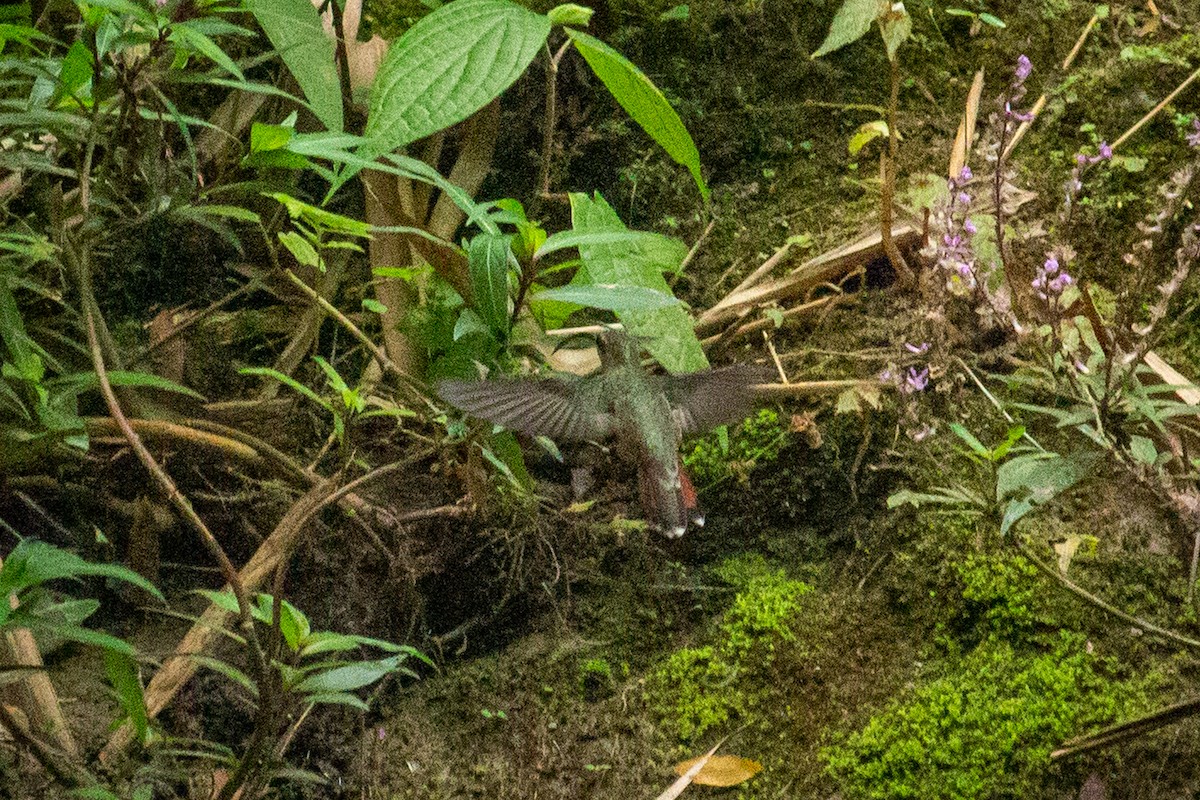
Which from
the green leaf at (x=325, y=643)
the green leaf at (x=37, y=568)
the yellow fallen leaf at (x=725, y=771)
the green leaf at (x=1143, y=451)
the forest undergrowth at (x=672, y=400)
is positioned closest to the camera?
the green leaf at (x=37, y=568)

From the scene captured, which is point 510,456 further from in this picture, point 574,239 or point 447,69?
point 447,69

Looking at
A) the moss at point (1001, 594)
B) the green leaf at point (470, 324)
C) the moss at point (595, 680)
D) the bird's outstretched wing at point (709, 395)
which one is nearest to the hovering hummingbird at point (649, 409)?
the bird's outstretched wing at point (709, 395)

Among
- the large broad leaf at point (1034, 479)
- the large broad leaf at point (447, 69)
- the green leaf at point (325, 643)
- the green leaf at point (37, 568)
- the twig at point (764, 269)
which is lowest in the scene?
the green leaf at point (325, 643)

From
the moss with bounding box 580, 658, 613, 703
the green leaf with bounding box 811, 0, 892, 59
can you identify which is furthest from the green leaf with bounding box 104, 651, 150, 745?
the green leaf with bounding box 811, 0, 892, 59

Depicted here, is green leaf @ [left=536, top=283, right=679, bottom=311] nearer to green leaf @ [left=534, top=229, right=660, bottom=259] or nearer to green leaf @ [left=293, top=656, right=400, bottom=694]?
green leaf @ [left=534, top=229, right=660, bottom=259]

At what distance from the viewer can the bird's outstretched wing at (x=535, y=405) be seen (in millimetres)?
1290

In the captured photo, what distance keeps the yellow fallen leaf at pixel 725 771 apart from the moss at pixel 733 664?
0.18ft

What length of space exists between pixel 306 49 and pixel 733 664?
1153 mm

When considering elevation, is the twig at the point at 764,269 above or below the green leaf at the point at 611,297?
below

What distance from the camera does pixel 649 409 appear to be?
1.52m

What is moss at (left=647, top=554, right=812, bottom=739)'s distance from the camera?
1.72 meters

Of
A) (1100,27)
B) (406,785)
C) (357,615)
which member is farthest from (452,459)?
(1100,27)

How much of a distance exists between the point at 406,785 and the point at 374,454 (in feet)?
1.80

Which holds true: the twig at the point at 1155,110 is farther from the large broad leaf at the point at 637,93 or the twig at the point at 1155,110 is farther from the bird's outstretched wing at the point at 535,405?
the bird's outstretched wing at the point at 535,405
